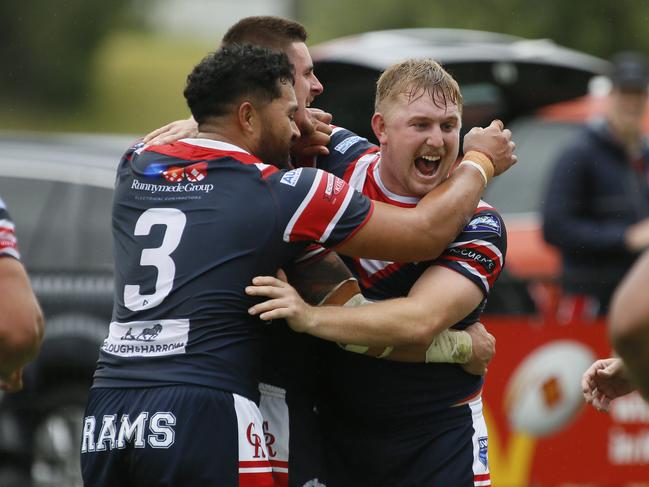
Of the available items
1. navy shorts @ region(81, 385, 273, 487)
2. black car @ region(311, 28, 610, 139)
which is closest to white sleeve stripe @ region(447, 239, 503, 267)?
navy shorts @ region(81, 385, 273, 487)

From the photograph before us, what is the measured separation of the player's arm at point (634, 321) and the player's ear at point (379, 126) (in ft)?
6.15

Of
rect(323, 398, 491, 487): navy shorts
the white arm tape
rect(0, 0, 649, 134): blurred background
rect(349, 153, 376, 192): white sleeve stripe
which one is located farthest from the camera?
rect(0, 0, 649, 134): blurred background

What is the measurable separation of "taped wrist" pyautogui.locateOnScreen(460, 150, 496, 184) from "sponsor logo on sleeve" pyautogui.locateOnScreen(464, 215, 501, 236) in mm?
139

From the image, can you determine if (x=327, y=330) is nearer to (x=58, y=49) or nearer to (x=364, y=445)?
(x=364, y=445)

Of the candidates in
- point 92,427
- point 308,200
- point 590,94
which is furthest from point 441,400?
point 590,94

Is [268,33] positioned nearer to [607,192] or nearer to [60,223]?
[60,223]

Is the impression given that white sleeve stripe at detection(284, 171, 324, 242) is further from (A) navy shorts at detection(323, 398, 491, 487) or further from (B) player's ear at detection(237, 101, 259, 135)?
(A) navy shorts at detection(323, 398, 491, 487)

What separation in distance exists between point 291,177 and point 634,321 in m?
1.71

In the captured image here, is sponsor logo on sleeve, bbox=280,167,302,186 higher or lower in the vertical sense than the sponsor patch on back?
higher

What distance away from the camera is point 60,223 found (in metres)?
8.34

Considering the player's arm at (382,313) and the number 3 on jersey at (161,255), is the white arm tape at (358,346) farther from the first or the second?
the number 3 on jersey at (161,255)

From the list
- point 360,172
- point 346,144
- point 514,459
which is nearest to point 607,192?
point 514,459

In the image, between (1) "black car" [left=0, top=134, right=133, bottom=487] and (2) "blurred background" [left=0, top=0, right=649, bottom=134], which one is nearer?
(1) "black car" [left=0, top=134, right=133, bottom=487]

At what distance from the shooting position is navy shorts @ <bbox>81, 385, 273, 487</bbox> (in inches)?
168
